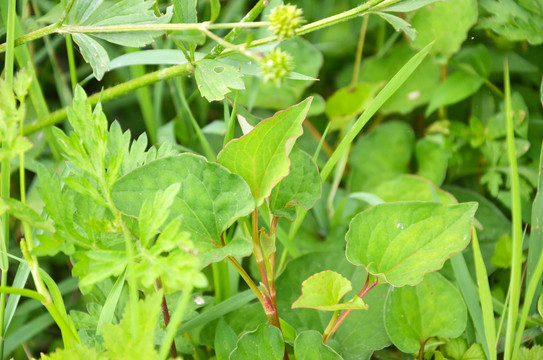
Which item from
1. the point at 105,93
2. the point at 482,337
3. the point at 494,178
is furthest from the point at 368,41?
the point at 482,337

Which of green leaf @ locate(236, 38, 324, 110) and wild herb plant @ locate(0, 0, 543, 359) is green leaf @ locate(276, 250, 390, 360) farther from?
green leaf @ locate(236, 38, 324, 110)

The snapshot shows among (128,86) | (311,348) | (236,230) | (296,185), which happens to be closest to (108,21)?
(128,86)

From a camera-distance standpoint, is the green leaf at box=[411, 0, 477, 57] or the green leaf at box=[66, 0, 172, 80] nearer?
the green leaf at box=[66, 0, 172, 80]

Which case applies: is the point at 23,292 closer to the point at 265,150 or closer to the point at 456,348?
the point at 265,150

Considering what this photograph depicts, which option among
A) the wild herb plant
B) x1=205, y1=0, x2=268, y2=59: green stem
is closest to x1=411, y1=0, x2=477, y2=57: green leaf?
the wild herb plant

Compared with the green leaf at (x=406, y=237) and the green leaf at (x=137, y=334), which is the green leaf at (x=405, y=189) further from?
the green leaf at (x=137, y=334)

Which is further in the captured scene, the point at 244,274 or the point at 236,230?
the point at 236,230

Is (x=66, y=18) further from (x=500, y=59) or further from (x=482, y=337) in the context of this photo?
(x=500, y=59)

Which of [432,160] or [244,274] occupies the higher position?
[244,274]
